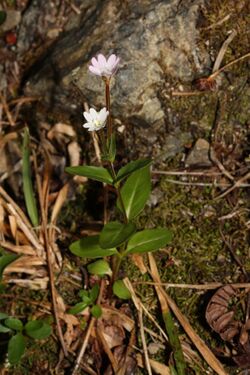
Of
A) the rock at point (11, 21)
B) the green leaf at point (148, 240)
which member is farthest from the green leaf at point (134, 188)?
the rock at point (11, 21)

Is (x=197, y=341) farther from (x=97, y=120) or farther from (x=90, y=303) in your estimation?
(x=97, y=120)

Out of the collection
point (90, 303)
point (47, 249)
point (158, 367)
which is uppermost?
point (47, 249)

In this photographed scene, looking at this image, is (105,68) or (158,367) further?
(158,367)

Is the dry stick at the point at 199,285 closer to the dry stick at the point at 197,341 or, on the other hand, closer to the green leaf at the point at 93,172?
the dry stick at the point at 197,341

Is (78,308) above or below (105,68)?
below

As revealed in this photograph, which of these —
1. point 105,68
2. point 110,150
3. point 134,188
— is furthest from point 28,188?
point 105,68

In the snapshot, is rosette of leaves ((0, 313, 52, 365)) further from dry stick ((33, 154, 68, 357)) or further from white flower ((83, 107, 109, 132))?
white flower ((83, 107, 109, 132))
